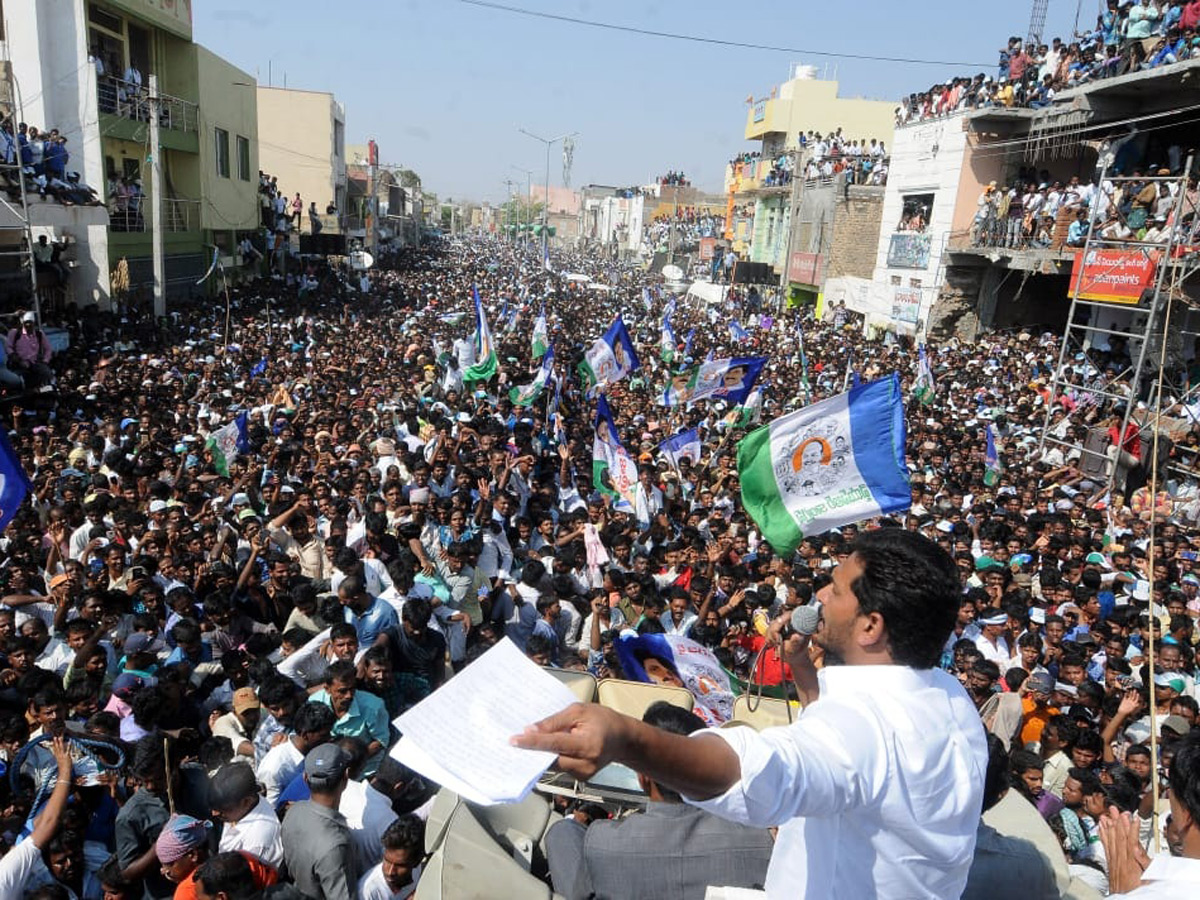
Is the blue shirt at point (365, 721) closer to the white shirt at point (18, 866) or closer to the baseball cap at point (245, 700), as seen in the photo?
the baseball cap at point (245, 700)

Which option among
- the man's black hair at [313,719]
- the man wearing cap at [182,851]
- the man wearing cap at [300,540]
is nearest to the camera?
the man wearing cap at [182,851]

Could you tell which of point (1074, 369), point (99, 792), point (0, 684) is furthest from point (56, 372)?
point (1074, 369)

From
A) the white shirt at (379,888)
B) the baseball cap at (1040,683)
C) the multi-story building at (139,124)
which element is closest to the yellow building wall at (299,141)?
the multi-story building at (139,124)

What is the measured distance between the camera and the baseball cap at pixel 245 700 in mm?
4289

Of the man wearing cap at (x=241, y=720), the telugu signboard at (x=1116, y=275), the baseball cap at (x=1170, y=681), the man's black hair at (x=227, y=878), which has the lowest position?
the baseball cap at (x=1170, y=681)

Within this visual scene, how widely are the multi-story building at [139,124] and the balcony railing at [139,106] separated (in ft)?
0.12

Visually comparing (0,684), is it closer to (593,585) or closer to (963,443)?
(593,585)

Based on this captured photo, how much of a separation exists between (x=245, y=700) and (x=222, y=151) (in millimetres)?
28377

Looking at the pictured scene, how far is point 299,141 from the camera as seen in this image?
43812 mm

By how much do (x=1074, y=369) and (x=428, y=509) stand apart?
14311mm

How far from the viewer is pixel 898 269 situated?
25641 mm

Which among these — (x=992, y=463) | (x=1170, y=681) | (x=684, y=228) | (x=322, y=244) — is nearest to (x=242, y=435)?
(x=1170, y=681)

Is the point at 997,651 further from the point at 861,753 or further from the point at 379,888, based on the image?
the point at 861,753

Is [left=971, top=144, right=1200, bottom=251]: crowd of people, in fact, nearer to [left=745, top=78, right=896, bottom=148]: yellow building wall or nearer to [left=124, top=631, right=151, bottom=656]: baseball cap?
[left=124, top=631, right=151, bottom=656]: baseball cap
